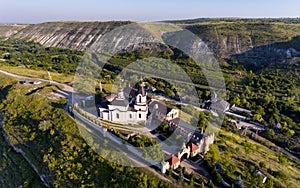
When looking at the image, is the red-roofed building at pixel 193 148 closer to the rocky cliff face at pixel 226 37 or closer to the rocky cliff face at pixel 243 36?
the rocky cliff face at pixel 226 37

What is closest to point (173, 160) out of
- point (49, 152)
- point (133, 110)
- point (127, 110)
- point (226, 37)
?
point (133, 110)

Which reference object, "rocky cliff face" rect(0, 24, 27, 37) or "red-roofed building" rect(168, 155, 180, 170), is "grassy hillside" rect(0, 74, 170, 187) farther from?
"rocky cliff face" rect(0, 24, 27, 37)

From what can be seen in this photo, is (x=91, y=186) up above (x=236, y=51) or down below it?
below

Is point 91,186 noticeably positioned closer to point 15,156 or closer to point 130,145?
point 130,145

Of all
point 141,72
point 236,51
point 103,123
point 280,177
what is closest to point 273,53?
point 236,51

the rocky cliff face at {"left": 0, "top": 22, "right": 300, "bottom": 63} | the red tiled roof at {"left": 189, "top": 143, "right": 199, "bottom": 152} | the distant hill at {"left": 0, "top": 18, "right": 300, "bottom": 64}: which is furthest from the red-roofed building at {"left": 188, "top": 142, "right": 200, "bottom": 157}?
the rocky cliff face at {"left": 0, "top": 22, "right": 300, "bottom": 63}

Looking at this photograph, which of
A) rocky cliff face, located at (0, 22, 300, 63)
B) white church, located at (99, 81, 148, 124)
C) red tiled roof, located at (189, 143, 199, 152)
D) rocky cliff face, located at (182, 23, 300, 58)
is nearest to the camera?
red tiled roof, located at (189, 143, 199, 152)

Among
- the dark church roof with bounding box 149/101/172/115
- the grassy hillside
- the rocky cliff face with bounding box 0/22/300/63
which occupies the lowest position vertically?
the grassy hillside

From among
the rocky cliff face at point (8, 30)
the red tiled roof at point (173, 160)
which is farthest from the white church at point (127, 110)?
the rocky cliff face at point (8, 30)
